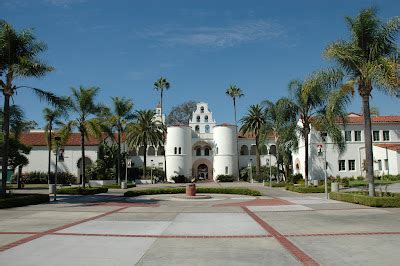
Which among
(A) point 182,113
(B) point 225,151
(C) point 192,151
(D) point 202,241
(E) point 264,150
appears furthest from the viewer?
(A) point 182,113

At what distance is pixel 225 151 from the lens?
6600 cm

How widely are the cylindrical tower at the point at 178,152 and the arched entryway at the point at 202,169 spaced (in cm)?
383

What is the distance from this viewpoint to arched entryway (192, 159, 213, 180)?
70000mm

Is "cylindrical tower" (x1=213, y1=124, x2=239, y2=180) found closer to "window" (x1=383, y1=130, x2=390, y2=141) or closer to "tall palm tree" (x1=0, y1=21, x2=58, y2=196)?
"window" (x1=383, y1=130, x2=390, y2=141)

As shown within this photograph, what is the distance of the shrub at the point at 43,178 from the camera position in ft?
185

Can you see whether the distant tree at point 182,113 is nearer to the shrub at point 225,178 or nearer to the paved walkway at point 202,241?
the shrub at point 225,178

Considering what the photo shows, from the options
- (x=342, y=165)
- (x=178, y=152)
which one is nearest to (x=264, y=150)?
(x=178, y=152)

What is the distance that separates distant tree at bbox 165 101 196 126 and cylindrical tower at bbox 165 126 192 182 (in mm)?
25652

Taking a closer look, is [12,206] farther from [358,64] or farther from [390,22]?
[390,22]

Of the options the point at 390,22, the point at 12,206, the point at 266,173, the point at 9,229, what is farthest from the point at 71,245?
the point at 266,173

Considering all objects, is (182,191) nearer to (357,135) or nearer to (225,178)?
(357,135)

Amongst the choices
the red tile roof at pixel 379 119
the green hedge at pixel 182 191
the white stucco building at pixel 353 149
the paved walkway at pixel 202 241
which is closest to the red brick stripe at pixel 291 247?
the paved walkway at pixel 202 241

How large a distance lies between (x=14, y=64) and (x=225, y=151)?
4730cm

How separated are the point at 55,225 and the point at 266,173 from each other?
50.8 metres
